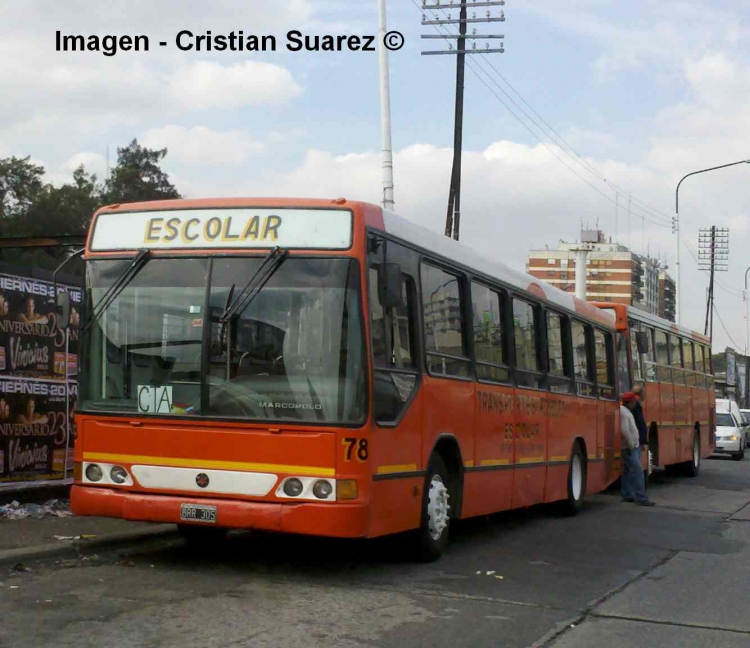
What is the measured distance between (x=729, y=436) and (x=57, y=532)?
2973 centimetres

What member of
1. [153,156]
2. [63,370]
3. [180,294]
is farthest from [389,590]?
→ [153,156]

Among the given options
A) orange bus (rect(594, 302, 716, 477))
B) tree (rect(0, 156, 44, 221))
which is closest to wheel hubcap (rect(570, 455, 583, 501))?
orange bus (rect(594, 302, 716, 477))

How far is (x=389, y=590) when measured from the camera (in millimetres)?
8242

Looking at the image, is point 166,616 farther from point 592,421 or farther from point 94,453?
point 592,421

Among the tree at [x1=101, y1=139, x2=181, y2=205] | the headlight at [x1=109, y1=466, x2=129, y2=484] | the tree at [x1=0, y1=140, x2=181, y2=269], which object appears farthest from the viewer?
the tree at [x1=101, y1=139, x2=181, y2=205]

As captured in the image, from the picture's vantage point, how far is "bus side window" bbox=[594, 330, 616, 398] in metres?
16.8

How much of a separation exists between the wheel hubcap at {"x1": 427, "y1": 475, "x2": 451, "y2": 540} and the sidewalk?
2.66 meters

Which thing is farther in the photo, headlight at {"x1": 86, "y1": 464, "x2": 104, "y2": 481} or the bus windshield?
headlight at {"x1": 86, "y1": 464, "x2": 104, "y2": 481}

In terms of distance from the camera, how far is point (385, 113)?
19.8 metres

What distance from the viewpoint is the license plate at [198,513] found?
826cm

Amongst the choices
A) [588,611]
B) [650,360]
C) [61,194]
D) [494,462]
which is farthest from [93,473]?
[61,194]

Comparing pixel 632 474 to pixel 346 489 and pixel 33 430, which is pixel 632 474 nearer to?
pixel 33 430

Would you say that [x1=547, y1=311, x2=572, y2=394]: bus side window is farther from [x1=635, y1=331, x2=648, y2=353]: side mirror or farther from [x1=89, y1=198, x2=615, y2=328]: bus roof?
[x1=635, y1=331, x2=648, y2=353]: side mirror

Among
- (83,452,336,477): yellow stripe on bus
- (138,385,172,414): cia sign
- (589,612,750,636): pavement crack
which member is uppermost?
(138,385,172,414): cia sign
